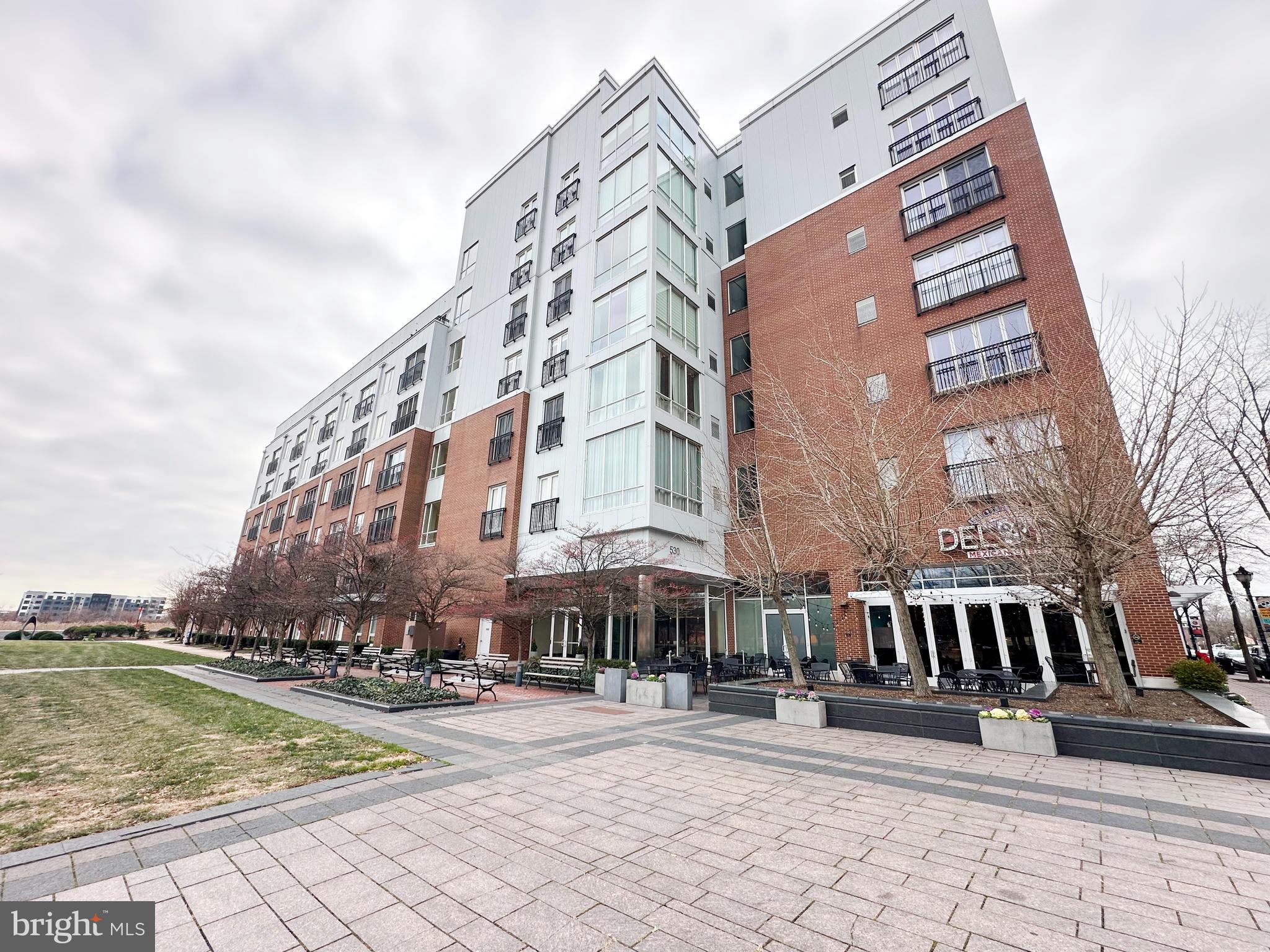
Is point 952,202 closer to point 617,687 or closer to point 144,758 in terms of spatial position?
point 617,687

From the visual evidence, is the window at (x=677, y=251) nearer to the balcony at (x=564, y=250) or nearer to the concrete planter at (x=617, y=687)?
the balcony at (x=564, y=250)

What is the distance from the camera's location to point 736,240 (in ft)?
87.8

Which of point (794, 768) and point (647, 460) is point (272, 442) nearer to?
point (647, 460)

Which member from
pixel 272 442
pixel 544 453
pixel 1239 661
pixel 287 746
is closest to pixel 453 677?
pixel 544 453

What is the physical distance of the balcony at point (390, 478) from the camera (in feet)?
98.0

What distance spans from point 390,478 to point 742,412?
20939mm

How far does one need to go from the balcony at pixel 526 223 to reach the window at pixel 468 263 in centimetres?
403

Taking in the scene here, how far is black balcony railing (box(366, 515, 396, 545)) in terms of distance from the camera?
2877cm

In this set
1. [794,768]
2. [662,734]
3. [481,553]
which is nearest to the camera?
[794,768]

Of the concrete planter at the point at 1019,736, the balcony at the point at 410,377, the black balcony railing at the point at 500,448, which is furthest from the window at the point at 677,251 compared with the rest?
the concrete planter at the point at 1019,736

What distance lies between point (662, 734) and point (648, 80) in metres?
27.0

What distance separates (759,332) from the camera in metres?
23.2

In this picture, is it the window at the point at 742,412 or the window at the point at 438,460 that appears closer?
the window at the point at 742,412

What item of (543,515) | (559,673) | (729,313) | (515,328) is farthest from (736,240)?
(559,673)
